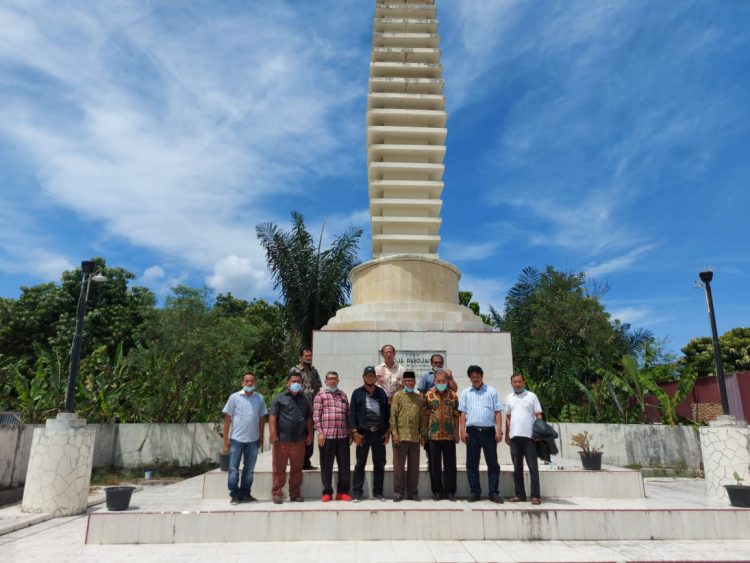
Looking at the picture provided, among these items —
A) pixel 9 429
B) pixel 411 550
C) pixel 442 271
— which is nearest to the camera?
pixel 411 550

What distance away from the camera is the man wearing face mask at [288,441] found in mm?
6238

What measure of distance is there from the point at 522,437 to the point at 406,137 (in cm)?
901

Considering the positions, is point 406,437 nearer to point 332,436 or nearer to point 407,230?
point 332,436

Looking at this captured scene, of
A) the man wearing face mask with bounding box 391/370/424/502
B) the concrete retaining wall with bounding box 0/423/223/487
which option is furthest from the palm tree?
the man wearing face mask with bounding box 391/370/424/502

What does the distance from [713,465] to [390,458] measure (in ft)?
16.8

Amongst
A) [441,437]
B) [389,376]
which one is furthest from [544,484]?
[389,376]

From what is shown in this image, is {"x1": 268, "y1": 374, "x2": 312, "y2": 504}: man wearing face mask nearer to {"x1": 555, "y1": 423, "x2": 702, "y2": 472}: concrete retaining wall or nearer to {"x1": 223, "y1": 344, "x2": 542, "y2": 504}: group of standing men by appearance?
{"x1": 223, "y1": 344, "x2": 542, "y2": 504}: group of standing men

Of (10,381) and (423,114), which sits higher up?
(423,114)

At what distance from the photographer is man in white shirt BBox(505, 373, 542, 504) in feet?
20.1

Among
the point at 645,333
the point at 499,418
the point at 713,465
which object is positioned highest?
the point at 645,333

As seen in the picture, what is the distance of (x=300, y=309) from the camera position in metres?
19.6

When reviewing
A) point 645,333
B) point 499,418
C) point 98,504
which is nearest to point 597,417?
point 645,333

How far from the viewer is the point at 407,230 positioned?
40.8 feet

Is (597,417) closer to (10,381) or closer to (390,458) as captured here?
(390,458)
